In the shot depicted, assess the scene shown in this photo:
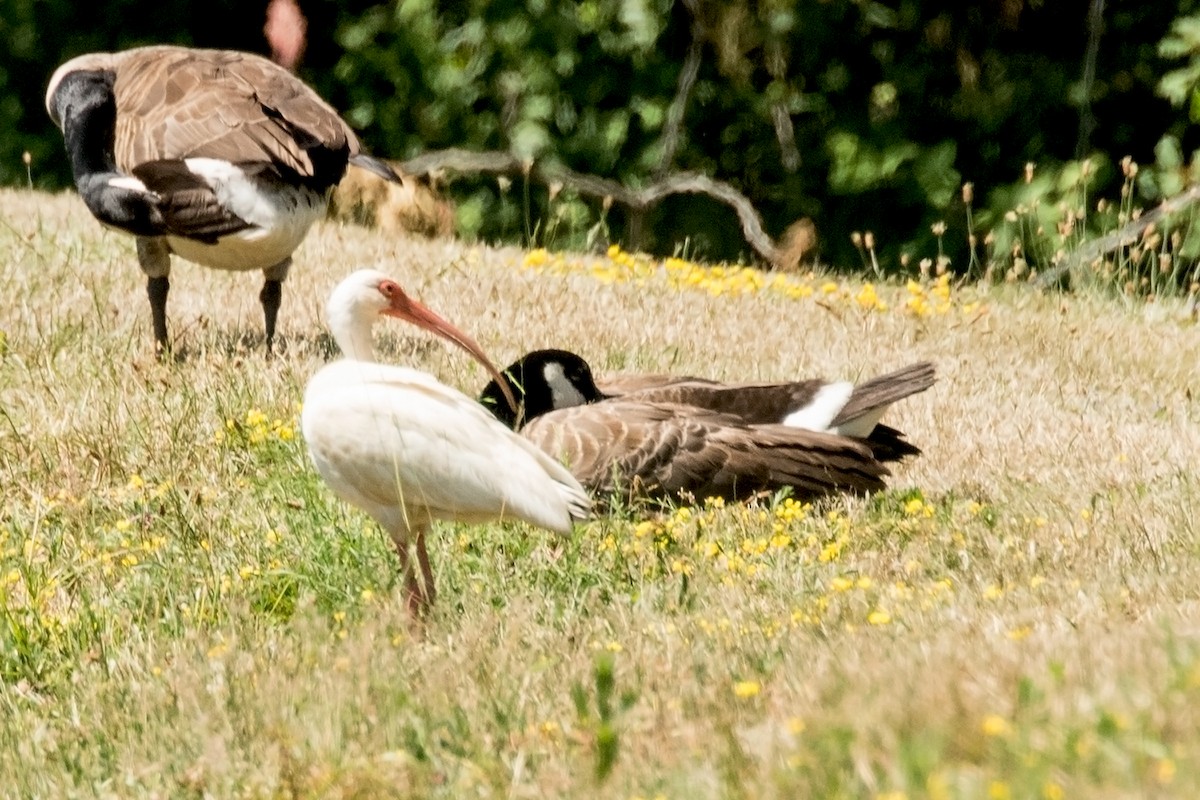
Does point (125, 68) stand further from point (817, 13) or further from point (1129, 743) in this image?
point (1129, 743)

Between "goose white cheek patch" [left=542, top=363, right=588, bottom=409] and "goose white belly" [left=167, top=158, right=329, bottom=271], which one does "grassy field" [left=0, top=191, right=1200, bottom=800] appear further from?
"goose white cheek patch" [left=542, top=363, right=588, bottom=409]

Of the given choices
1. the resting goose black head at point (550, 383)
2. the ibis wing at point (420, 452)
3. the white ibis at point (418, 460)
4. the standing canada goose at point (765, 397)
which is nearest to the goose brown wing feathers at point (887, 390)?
the standing canada goose at point (765, 397)

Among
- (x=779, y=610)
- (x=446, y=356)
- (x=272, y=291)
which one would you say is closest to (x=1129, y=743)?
(x=779, y=610)

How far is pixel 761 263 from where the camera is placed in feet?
41.3

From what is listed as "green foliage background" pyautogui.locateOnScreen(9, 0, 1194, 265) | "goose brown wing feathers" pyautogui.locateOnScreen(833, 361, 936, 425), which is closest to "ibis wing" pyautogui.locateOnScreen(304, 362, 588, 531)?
"goose brown wing feathers" pyautogui.locateOnScreen(833, 361, 936, 425)

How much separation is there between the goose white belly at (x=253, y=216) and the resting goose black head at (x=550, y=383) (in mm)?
1437

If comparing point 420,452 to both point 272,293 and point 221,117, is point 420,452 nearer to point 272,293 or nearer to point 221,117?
point 221,117

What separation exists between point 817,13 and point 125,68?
17.8 ft

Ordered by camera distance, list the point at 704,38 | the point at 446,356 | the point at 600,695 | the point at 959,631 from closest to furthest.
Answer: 1. the point at 600,695
2. the point at 959,631
3. the point at 446,356
4. the point at 704,38

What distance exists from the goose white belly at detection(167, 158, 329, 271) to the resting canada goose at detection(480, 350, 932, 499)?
4.89 ft

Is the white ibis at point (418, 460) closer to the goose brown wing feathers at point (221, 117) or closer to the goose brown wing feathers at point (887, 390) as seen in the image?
the goose brown wing feathers at point (887, 390)

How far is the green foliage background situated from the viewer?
1161cm

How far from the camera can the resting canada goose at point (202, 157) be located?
6.99 meters

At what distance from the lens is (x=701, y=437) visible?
5.88 metres
